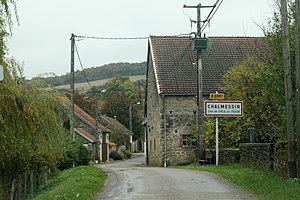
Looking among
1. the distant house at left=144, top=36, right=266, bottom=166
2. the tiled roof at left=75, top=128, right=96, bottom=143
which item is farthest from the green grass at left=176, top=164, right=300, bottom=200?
the tiled roof at left=75, top=128, right=96, bottom=143

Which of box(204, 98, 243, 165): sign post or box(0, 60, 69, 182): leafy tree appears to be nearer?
box(0, 60, 69, 182): leafy tree

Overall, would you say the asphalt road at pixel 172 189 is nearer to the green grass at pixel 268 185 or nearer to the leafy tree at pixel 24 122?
the green grass at pixel 268 185

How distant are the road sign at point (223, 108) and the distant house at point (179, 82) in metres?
12.0

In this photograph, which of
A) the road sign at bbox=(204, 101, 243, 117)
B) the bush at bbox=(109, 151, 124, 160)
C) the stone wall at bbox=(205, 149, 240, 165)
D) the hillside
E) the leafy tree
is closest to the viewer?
the leafy tree

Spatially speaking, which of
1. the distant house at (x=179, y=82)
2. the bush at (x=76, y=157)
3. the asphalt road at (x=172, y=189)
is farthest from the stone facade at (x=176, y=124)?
the asphalt road at (x=172, y=189)

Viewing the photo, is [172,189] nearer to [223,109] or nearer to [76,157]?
[223,109]

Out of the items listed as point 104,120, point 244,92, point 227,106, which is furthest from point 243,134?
point 104,120

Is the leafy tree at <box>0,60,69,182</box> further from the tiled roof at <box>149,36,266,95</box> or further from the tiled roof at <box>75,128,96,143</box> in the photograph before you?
the tiled roof at <box>75,128,96,143</box>

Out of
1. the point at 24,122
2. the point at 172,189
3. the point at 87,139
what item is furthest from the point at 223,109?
the point at 87,139

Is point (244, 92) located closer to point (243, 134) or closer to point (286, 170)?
point (243, 134)

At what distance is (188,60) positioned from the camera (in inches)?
1752

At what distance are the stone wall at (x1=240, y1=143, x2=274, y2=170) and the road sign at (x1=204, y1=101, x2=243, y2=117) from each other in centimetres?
340

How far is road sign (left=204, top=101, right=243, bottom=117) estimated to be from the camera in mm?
29219

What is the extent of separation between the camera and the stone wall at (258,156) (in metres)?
20.2
